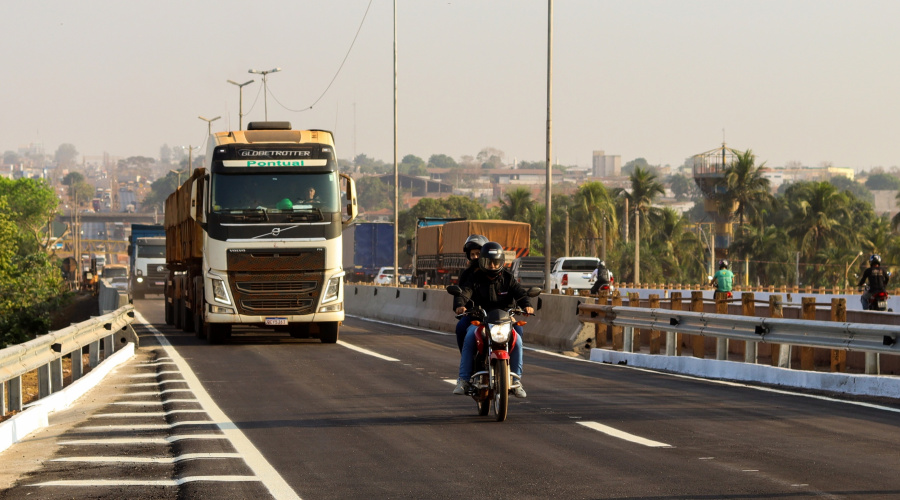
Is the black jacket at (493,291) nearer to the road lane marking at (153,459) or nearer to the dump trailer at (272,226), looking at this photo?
the road lane marking at (153,459)

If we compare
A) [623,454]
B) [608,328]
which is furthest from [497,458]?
[608,328]

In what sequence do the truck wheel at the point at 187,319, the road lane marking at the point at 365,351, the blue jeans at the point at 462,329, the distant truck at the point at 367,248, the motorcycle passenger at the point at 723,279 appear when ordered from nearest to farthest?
the blue jeans at the point at 462,329 → the road lane marking at the point at 365,351 → the truck wheel at the point at 187,319 → the motorcycle passenger at the point at 723,279 → the distant truck at the point at 367,248

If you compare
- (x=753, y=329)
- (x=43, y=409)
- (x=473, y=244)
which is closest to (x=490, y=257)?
(x=473, y=244)

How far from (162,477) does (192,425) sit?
111 inches

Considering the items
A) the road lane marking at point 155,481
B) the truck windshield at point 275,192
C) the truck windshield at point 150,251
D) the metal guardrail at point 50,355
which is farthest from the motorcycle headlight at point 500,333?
the truck windshield at point 150,251

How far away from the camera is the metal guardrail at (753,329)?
14680mm

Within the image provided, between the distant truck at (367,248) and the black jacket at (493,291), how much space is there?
69.4 metres

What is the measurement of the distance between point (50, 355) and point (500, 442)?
213 inches

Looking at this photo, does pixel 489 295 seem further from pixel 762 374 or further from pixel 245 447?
pixel 762 374

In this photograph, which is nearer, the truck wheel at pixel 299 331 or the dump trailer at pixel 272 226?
the dump trailer at pixel 272 226

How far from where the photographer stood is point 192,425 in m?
11.4

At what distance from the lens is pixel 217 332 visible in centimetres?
2386

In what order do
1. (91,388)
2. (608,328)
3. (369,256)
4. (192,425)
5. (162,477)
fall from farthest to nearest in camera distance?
(369,256) < (608,328) < (91,388) < (192,425) < (162,477)

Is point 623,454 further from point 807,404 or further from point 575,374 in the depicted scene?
point 575,374
